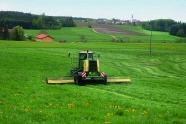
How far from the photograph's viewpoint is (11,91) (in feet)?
77.7

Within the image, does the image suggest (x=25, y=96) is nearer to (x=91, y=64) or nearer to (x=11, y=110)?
(x=11, y=110)

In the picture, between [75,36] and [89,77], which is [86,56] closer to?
[89,77]

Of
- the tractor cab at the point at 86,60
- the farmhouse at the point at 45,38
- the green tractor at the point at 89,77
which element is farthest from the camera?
the farmhouse at the point at 45,38

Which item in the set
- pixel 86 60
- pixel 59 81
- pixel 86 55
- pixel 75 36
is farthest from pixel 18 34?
pixel 59 81

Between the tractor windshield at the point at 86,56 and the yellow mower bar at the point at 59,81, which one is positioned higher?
→ the tractor windshield at the point at 86,56

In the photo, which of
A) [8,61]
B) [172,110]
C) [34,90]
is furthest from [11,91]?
[8,61]

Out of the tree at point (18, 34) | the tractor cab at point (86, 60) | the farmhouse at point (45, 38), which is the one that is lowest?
the farmhouse at point (45, 38)

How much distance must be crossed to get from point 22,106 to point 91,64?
14.6 meters

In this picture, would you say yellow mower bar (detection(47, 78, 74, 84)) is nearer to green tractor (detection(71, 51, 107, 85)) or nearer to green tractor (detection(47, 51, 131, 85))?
green tractor (detection(47, 51, 131, 85))

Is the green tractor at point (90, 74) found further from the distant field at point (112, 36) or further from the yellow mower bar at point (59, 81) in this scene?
the distant field at point (112, 36)

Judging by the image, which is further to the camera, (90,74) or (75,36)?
(75,36)

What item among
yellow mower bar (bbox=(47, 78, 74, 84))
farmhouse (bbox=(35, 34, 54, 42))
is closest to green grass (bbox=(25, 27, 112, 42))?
farmhouse (bbox=(35, 34, 54, 42))

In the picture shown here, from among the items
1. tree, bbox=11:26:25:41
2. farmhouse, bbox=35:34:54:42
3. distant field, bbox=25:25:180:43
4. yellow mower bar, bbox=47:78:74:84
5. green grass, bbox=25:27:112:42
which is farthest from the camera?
farmhouse, bbox=35:34:54:42

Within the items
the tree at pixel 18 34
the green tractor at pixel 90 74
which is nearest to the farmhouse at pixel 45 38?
the tree at pixel 18 34
